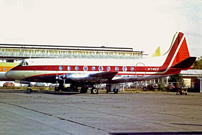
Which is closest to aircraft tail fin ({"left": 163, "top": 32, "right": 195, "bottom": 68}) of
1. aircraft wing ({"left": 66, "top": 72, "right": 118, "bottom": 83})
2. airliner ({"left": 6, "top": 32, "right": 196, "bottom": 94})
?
airliner ({"left": 6, "top": 32, "right": 196, "bottom": 94})

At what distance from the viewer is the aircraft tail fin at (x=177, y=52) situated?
1866 inches

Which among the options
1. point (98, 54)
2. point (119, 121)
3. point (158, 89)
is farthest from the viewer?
point (98, 54)

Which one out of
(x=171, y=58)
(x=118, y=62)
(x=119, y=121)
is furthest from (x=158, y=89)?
(x=119, y=121)

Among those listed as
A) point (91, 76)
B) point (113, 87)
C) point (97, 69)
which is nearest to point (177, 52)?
point (113, 87)

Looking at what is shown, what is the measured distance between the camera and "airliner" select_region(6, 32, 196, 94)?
138ft

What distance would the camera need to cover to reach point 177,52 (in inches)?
1937

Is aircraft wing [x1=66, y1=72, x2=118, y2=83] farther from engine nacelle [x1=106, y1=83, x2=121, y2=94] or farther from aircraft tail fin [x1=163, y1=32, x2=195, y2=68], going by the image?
aircraft tail fin [x1=163, y1=32, x2=195, y2=68]

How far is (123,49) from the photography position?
311 ft

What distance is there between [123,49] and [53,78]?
5401cm

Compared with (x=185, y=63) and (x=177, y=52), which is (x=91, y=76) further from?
(x=177, y=52)

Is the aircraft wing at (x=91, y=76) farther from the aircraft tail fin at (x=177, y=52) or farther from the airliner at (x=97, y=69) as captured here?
the aircraft tail fin at (x=177, y=52)

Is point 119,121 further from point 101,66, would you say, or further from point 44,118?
point 101,66

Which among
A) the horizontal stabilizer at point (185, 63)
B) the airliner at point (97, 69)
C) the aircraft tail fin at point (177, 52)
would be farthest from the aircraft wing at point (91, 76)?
the horizontal stabilizer at point (185, 63)

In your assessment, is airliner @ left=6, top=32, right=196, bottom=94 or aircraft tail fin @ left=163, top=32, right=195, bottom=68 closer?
airliner @ left=6, top=32, right=196, bottom=94
